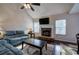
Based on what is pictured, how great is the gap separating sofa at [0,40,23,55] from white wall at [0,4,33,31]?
0.34m

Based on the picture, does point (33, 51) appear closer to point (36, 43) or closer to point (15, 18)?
point (36, 43)

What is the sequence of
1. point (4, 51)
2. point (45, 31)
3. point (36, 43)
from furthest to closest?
1. point (45, 31)
2. point (36, 43)
3. point (4, 51)

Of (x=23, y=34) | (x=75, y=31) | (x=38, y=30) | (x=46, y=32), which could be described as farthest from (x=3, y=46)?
(x=75, y=31)

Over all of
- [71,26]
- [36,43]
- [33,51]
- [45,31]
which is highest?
[71,26]

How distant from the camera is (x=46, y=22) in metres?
1.99

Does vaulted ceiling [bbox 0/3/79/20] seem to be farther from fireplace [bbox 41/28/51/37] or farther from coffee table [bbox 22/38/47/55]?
A: coffee table [bbox 22/38/47/55]

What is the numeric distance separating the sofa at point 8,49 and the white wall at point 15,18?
34cm

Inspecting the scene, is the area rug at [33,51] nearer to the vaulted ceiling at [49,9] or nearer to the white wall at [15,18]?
the white wall at [15,18]

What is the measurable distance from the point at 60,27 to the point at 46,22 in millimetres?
357

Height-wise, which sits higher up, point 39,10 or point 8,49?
point 39,10

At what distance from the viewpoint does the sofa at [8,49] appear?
5.88 feet


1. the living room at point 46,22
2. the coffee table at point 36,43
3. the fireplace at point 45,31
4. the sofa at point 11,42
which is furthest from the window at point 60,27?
the sofa at point 11,42

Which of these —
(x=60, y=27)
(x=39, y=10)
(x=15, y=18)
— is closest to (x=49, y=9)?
(x=39, y=10)

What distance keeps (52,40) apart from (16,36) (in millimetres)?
856
